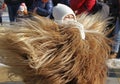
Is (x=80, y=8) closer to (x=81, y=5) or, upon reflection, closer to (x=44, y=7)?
(x=81, y=5)

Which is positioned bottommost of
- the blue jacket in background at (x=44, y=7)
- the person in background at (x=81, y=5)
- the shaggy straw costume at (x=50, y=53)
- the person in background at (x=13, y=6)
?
the person in background at (x=13, y=6)

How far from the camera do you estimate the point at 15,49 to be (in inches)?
79.7

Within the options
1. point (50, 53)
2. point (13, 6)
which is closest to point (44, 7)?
point (13, 6)

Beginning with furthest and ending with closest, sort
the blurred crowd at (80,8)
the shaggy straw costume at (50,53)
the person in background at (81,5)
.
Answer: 1. the person in background at (81,5)
2. the blurred crowd at (80,8)
3. the shaggy straw costume at (50,53)

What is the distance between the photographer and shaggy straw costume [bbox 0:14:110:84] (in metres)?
2.00

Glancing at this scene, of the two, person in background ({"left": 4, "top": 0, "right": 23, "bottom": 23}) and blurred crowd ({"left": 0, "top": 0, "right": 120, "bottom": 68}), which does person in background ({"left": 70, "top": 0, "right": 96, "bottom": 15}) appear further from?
person in background ({"left": 4, "top": 0, "right": 23, "bottom": 23})

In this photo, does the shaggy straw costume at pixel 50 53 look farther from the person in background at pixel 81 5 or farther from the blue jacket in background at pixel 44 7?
the blue jacket in background at pixel 44 7

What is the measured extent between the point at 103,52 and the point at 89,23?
0.76 feet

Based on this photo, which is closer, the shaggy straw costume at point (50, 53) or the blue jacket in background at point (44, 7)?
the shaggy straw costume at point (50, 53)

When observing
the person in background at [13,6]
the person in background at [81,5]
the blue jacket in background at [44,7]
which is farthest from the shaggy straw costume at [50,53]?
the person in background at [13,6]

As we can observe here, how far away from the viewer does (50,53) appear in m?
2.02

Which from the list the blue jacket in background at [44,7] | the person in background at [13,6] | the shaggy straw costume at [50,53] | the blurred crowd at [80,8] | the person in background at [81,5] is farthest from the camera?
the person in background at [13,6]

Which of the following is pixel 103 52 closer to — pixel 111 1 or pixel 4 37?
pixel 4 37

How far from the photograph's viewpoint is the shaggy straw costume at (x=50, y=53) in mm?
2004
